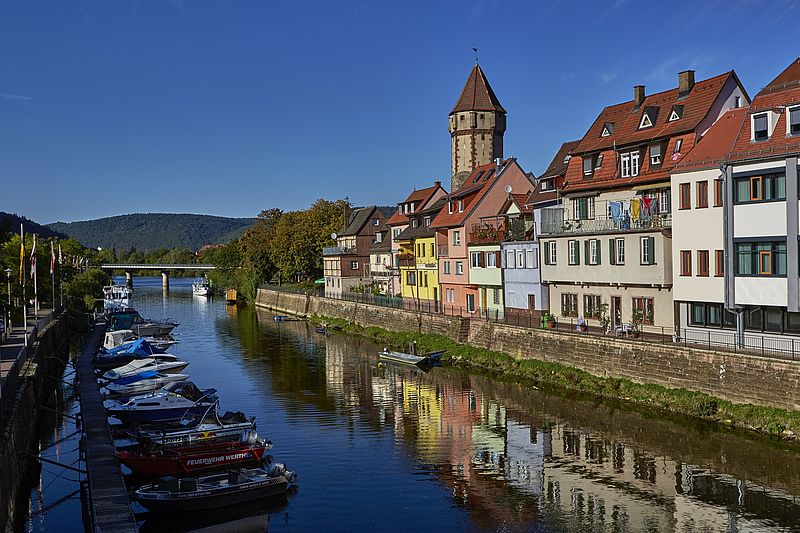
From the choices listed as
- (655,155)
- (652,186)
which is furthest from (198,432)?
(655,155)

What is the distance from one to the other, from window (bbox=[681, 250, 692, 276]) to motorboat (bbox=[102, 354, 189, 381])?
30955mm

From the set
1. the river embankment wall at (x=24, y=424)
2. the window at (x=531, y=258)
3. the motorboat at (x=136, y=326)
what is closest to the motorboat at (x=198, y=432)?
the river embankment wall at (x=24, y=424)

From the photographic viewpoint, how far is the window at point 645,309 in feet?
136

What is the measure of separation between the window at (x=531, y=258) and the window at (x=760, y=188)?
57.6ft

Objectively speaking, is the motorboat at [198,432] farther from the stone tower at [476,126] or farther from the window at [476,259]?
the stone tower at [476,126]

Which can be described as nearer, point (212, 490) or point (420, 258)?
point (212, 490)

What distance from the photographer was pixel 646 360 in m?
37.3

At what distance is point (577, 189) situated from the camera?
47.8 meters

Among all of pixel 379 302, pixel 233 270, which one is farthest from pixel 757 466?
pixel 233 270

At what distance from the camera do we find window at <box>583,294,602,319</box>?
148 feet

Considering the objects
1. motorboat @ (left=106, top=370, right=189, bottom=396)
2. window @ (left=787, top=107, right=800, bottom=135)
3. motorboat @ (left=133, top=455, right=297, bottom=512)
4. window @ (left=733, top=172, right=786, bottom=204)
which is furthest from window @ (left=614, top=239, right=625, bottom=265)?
motorboat @ (left=106, top=370, right=189, bottom=396)

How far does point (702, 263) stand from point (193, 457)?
2441cm

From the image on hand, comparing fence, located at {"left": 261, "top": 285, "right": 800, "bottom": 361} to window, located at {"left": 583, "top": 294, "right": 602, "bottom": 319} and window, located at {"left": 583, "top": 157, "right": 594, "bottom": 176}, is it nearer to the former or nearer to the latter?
window, located at {"left": 583, "top": 294, "right": 602, "bottom": 319}

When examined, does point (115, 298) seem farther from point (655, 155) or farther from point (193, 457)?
point (193, 457)
